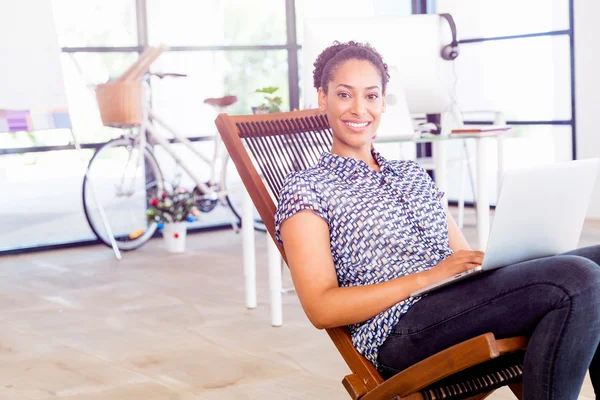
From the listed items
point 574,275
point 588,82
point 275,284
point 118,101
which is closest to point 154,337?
point 275,284

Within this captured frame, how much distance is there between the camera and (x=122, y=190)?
546 centimetres

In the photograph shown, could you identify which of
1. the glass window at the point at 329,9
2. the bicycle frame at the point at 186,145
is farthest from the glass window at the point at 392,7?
the bicycle frame at the point at 186,145

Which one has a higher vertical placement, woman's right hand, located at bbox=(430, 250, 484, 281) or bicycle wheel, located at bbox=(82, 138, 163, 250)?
woman's right hand, located at bbox=(430, 250, 484, 281)

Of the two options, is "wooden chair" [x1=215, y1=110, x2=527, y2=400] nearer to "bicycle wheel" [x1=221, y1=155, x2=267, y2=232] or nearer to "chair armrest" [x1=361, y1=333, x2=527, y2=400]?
"chair armrest" [x1=361, y1=333, x2=527, y2=400]

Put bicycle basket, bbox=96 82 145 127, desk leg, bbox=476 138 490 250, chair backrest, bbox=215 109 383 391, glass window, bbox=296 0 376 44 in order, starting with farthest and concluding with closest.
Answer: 1. glass window, bbox=296 0 376 44
2. bicycle basket, bbox=96 82 145 127
3. desk leg, bbox=476 138 490 250
4. chair backrest, bbox=215 109 383 391

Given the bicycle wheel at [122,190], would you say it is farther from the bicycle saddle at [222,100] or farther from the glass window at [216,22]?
the glass window at [216,22]

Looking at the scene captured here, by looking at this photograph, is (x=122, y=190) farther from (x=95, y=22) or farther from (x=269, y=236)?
(x=269, y=236)

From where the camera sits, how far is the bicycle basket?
5.05 metres

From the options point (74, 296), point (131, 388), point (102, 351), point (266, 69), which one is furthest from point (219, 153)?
point (131, 388)

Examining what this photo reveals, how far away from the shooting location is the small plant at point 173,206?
5.51 m

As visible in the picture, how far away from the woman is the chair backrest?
7.8 inches

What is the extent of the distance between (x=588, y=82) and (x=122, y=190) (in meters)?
2.98

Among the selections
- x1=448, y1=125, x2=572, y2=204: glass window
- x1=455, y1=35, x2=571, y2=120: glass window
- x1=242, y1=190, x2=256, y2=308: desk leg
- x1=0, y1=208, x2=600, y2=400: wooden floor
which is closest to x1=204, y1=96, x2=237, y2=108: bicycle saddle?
x1=0, y1=208, x2=600, y2=400: wooden floor

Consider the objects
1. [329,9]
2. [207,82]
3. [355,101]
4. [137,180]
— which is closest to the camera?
[355,101]
